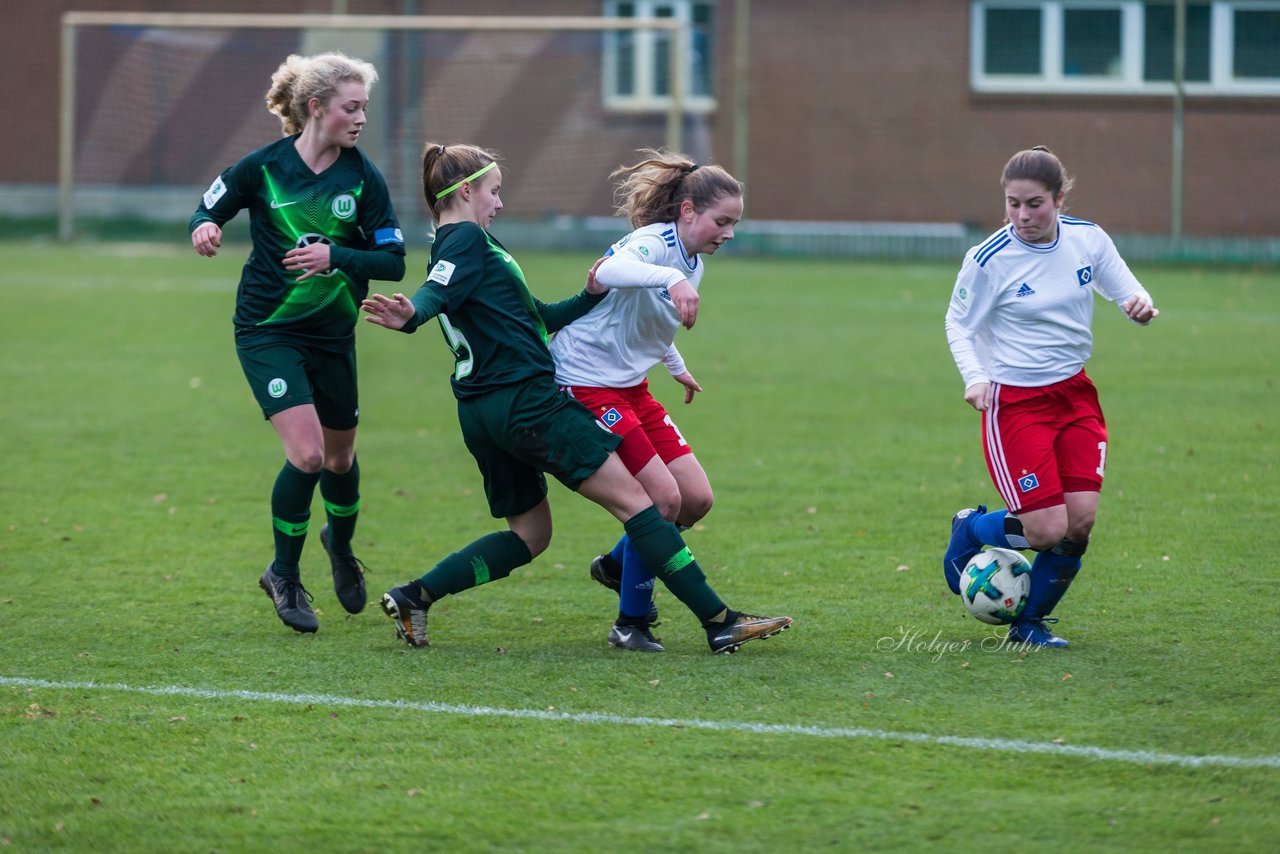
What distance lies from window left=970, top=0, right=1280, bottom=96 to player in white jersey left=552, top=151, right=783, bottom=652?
1950 centimetres

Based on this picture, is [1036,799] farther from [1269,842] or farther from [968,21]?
[968,21]

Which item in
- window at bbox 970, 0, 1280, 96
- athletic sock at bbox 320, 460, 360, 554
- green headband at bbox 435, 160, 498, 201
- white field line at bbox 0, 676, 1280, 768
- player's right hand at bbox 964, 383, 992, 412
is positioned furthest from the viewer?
window at bbox 970, 0, 1280, 96

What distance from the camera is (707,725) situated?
449 cm

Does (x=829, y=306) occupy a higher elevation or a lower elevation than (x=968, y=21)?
lower

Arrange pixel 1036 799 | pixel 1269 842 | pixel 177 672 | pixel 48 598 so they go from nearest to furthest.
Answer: pixel 1269 842, pixel 1036 799, pixel 177 672, pixel 48 598

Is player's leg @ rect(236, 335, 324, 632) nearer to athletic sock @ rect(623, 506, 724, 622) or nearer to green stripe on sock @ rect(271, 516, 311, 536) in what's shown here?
green stripe on sock @ rect(271, 516, 311, 536)

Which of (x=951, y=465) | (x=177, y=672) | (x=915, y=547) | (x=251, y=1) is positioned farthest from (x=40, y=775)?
(x=251, y=1)

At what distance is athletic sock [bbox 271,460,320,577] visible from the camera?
579 cm

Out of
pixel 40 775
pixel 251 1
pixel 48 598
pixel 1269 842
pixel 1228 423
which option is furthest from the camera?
pixel 251 1

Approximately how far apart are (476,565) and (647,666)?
709 millimetres

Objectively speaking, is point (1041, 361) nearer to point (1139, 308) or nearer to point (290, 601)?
point (1139, 308)

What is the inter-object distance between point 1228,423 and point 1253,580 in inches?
170

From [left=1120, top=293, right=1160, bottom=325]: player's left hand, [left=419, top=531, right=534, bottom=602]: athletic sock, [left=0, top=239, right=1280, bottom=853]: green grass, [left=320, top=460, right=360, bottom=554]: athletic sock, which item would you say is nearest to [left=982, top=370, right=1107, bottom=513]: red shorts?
[left=1120, top=293, right=1160, bottom=325]: player's left hand

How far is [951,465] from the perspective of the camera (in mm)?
9078
